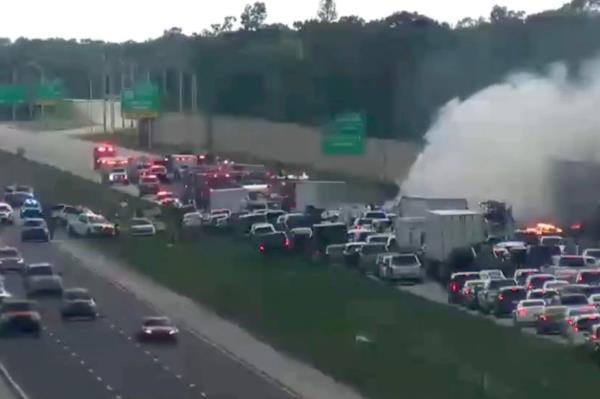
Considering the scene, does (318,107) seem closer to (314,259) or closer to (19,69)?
(314,259)

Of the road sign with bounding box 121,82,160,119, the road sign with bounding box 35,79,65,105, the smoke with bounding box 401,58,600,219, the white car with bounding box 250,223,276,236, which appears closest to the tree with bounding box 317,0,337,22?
the road sign with bounding box 35,79,65,105

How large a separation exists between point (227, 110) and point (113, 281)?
44.3 metres

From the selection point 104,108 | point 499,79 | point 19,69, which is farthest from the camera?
point 19,69

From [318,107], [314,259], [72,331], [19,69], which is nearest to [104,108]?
[19,69]

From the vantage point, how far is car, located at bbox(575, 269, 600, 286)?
3198 cm

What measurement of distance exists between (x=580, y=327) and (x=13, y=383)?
7.05 metres

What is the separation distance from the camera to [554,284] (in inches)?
1222

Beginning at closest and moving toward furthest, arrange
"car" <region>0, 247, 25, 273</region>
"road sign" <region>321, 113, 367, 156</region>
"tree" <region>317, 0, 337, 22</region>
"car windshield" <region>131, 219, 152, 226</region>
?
"car" <region>0, 247, 25, 273</region>, "road sign" <region>321, 113, 367, 156</region>, "car windshield" <region>131, 219, 152, 226</region>, "tree" <region>317, 0, 337, 22</region>

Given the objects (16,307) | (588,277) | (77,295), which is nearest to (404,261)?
(588,277)

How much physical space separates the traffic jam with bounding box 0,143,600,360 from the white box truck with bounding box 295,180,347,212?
0.08ft

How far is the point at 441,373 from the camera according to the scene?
821 inches

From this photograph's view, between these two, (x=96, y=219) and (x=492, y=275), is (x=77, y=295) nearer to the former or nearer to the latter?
(x=492, y=275)

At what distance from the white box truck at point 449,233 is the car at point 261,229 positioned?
5422 millimetres

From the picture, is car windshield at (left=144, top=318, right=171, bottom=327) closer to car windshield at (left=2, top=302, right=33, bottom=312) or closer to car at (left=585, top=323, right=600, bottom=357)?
car windshield at (left=2, top=302, right=33, bottom=312)
